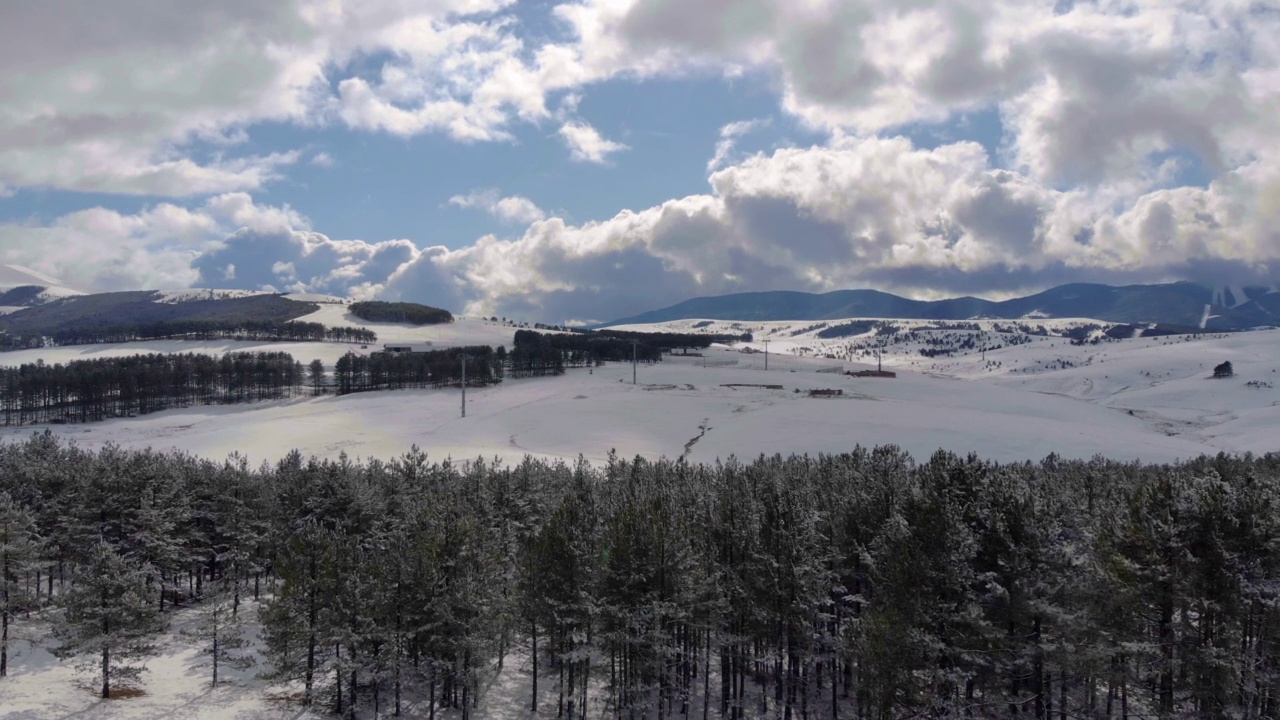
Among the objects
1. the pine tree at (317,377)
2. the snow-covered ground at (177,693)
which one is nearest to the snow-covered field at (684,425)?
the pine tree at (317,377)

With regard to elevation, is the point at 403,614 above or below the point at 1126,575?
below

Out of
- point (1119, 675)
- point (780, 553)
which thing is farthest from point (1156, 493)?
point (780, 553)

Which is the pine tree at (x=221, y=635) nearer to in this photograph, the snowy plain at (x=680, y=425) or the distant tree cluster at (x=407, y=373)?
the snowy plain at (x=680, y=425)

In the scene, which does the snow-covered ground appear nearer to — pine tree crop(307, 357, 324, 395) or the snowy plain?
the snowy plain

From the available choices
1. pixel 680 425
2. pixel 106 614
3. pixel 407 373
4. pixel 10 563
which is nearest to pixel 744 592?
pixel 106 614

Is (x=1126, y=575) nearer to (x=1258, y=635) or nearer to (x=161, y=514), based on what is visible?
(x=1258, y=635)

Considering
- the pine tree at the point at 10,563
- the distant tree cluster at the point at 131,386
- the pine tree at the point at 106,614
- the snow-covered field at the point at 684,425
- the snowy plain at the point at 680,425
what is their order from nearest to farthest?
the pine tree at the point at 106,614, the pine tree at the point at 10,563, the snowy plain at the point at 680,425, the snow-covered field at the point at 684,425, the distant tree cluster at the point at 131,386
